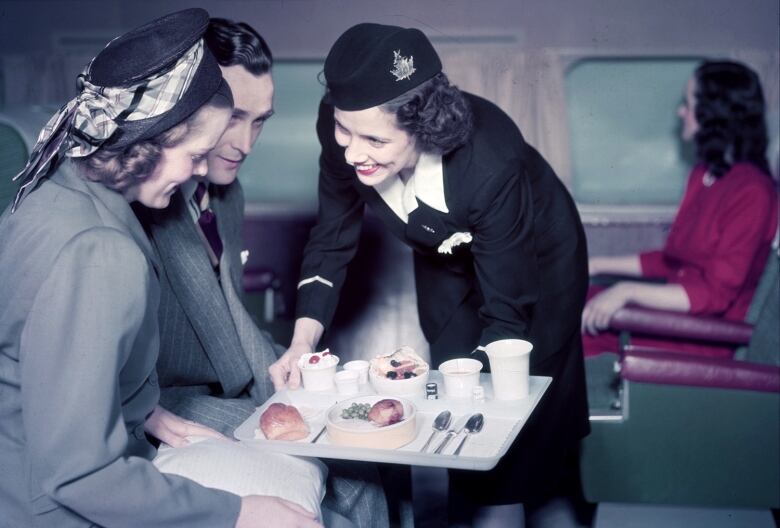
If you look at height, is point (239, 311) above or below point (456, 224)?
below

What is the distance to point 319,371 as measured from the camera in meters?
2.21

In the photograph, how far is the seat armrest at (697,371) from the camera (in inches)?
115

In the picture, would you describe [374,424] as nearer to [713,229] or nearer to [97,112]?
[97,112]

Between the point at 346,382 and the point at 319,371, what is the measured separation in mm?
70

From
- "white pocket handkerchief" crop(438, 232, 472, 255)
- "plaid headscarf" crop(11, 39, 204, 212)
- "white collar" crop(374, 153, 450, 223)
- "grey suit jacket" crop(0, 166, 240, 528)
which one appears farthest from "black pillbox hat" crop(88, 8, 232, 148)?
"white pocket handkerchief" crop(438, 232, 472, 255)

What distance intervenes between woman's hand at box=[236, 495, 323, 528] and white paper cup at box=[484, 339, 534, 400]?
22.1 inches

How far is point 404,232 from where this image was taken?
8.59 feet

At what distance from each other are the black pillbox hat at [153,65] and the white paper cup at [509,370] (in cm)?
84

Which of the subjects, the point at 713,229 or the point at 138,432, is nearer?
the point at 138,432

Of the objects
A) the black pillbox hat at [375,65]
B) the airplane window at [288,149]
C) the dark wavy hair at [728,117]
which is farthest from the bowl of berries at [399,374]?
the airplane window at [288,149]

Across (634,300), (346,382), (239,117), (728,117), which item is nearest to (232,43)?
(239,117)

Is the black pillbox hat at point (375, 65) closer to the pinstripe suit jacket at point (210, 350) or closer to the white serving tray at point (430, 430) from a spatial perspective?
the pinstripe suit jacket at point (210, 350)

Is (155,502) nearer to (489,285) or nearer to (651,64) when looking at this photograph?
(489,285)

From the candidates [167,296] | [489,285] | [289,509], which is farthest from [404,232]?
[289,509]
